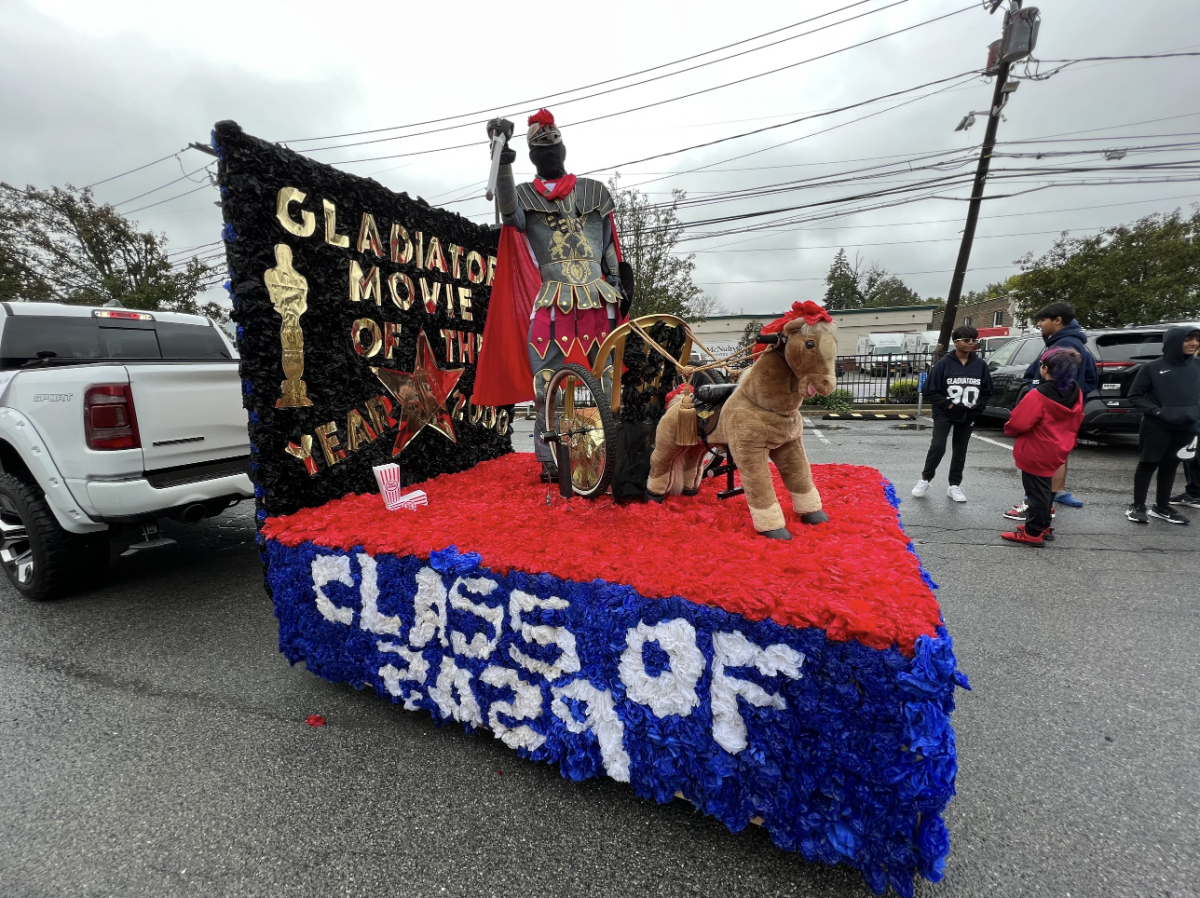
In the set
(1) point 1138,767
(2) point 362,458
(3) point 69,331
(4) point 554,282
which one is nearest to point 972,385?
(1) point 1138,767

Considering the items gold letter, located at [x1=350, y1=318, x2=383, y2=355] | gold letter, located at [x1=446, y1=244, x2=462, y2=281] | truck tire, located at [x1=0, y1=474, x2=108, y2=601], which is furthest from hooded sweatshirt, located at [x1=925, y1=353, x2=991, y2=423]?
truck tire, located at [x1=0, y1=474, x2=108, y2=601]

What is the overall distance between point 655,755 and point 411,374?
8.11 feet

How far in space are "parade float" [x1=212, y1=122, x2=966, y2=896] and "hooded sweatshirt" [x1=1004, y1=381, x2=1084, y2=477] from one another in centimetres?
184

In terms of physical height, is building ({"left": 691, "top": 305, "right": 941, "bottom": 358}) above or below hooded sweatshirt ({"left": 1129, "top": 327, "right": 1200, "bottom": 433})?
above

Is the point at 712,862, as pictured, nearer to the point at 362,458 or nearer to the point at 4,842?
the point at 4,842

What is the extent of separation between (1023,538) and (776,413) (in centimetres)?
339

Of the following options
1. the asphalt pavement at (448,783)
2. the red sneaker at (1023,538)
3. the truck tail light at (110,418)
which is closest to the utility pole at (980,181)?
the red sneaker at (1023,538)

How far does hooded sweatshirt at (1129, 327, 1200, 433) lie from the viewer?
3973 millimetres

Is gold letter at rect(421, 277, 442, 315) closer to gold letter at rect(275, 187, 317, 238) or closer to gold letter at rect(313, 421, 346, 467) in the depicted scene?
gold letter at rect(275, 187, 317, 238)

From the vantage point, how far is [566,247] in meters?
2.69

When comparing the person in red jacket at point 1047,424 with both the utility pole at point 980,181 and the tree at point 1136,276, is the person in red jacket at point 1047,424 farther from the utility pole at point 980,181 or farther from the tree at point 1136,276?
the tree at point 1136,276

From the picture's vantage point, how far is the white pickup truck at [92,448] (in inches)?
108

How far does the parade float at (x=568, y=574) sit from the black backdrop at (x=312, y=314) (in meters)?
0.01

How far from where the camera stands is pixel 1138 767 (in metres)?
1.75
